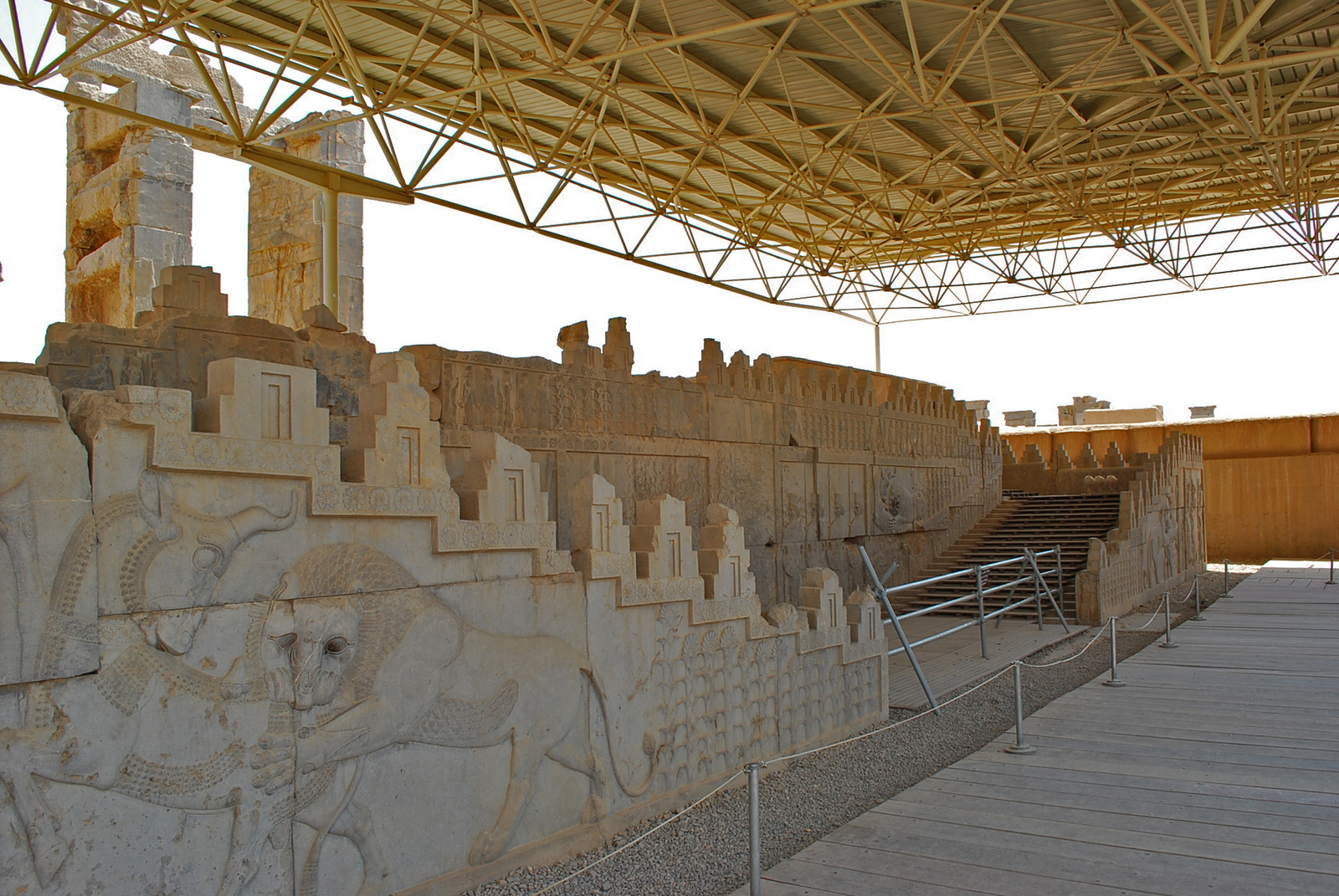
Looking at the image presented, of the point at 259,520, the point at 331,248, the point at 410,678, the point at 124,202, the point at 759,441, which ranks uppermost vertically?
the point at 124,202

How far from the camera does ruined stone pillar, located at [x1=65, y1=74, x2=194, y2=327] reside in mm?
16625

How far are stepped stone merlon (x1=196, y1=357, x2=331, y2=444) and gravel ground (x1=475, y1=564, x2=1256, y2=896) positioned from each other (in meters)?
2.37

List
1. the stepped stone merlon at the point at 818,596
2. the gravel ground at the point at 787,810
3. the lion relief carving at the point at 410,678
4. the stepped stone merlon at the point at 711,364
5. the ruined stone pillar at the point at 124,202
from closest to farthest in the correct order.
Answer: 1. the lion relief carving at the point at 410,678
2. the gravel ground at the point at 787,810
3. the stepped stone merlon at the point at 818,596
4. the stepped stone merlon at the point at 711,364
5. the ruined stone pillar at the point at 124,202

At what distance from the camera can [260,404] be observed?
13.7ft

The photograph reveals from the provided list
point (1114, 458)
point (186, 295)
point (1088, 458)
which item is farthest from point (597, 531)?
point (1088, 458)

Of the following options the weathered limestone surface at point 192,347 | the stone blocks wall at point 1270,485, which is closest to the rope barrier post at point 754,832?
the weathered limestone surface at point 192,347

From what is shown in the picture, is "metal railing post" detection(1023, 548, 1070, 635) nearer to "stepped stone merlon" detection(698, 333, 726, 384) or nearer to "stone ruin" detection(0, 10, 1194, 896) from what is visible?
"stepped stone merlon" detection(698, 333, 726, 384)

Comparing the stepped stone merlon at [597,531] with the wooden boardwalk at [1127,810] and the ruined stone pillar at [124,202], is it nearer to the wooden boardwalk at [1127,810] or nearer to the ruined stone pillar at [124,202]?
the wooden boardwalk at [1127,810]

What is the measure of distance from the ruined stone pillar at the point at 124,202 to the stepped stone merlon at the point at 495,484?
1370 centimetres

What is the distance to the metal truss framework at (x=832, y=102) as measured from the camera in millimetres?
12125

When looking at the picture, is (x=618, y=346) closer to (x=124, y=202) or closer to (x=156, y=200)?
(x=156, y=200)

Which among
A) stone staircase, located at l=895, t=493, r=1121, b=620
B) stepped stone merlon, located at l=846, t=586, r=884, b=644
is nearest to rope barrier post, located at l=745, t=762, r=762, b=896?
stepped stone merlon, located at l=846, t=586, r=884, b=644

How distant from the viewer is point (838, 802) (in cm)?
638

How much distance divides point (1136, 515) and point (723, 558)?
40.8ft
